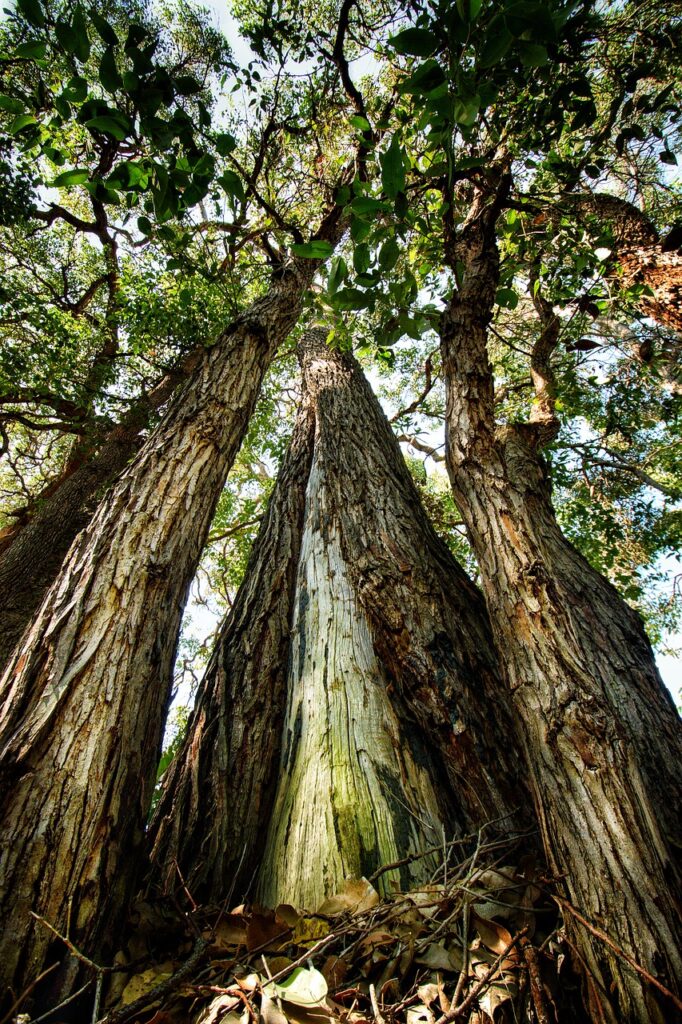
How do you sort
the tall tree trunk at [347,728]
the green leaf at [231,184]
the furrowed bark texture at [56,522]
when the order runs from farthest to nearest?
the furrowed bark texture at [56,522], the tall tree trunk at [347,728], the green leaf at [231,184]

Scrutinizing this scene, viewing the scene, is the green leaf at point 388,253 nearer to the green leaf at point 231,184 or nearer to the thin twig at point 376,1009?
the green leaf at point 231,184

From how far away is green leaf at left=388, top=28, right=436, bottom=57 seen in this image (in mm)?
1179

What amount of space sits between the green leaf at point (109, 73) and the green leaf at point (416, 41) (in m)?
0.73

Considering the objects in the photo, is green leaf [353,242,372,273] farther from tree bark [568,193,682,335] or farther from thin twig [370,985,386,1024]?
tree bark [568,193,682,335]

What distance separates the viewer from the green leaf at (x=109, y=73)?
1275mm

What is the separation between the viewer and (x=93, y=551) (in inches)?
72.2

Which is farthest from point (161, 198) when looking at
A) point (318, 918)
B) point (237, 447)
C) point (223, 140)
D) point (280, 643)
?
point (318, 918)

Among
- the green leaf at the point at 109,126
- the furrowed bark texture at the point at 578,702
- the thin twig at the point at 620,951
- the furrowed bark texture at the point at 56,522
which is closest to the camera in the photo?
the thin twig at the point at 620,951

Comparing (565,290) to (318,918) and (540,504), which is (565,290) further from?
(318,918)

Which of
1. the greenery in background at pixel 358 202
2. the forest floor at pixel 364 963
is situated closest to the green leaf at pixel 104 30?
the greenery in background at pixel 358 202

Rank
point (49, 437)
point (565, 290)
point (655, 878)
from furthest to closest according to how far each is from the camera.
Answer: point (49, 437)
point (565, 290)
point (655, 878)

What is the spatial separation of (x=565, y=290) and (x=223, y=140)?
2.49m

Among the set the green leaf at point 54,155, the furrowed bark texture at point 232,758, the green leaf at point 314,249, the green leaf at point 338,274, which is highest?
the green leaf at point 54,155

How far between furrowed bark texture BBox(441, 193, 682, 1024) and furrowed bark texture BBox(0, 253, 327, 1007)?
3.81 feet
